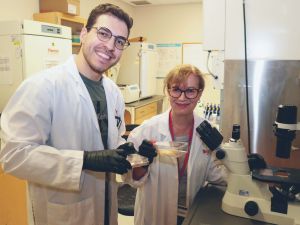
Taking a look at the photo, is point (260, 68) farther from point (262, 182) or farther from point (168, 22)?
point (168, 22)

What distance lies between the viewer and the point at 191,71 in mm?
1502

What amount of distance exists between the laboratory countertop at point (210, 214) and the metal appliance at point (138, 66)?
11.1ft

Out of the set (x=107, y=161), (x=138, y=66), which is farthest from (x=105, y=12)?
(x=138, y=66)

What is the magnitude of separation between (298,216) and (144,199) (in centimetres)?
78

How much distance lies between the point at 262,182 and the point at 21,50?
6.75 ft

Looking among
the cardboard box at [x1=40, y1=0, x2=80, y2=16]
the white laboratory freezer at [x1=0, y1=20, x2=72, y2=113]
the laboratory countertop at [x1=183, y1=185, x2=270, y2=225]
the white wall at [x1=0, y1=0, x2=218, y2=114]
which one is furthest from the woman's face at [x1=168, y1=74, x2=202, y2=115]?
the white wall at [x1=0, y1=0, x2=218, y2=114]

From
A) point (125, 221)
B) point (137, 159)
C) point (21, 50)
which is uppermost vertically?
point (21, 50)

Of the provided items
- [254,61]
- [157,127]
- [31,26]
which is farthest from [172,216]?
[31,26]

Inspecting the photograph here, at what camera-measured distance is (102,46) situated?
1249 mm

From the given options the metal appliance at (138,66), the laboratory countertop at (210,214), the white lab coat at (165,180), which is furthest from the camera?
the metal appliance at (138,66)

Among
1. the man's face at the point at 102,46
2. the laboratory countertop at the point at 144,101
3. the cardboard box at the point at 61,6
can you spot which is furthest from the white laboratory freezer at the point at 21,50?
the laboratory countertop at the point at 144,101

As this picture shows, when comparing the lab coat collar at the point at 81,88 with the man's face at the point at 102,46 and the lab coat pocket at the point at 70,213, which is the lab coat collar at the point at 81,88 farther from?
the lab coat pocket at the point at 70,213

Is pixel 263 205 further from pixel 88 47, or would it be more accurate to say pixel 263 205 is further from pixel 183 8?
pixel 183 8

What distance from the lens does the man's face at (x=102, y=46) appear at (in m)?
1.25
